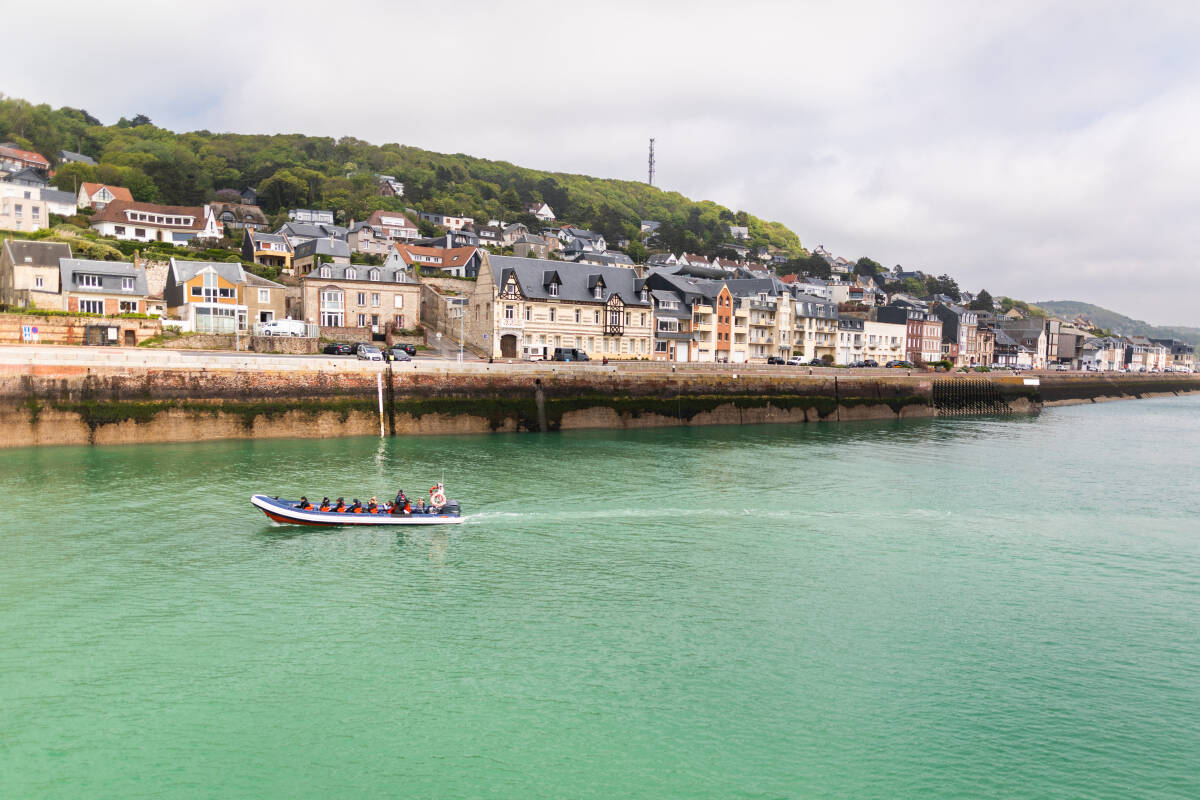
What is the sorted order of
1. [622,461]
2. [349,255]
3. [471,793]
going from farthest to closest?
1. [349,255]
2. [622,461]
3. [471,793]

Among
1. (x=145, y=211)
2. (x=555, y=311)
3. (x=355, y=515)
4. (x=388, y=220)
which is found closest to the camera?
(x=355, y=515)

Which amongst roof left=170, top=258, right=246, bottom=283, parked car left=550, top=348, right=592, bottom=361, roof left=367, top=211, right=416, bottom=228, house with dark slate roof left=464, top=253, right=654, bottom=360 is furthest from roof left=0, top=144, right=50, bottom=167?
parked car left=550, top=348, right=592, bottom=361

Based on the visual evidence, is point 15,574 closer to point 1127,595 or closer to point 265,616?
point 265,616

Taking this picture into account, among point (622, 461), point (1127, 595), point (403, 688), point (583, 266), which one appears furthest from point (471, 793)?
→ point (583, 266)

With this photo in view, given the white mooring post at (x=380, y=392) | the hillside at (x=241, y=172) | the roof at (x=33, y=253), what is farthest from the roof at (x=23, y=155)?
the white mooring post at (x=380, y=392)

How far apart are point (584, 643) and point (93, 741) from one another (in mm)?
10810

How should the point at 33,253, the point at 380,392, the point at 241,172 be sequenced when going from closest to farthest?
1. the point at 380,392
2. the point at 33,253
3. the point at 241,172

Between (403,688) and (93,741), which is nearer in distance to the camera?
(93,741)

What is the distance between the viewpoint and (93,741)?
49.4 ft

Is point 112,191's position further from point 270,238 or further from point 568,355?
point 568,355

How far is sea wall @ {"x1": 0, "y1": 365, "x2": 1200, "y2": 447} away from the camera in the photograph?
45031mm

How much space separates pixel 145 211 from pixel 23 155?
160 ft

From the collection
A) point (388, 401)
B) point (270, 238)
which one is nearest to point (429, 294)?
point (270, 238)

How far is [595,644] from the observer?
19625 millimetres
